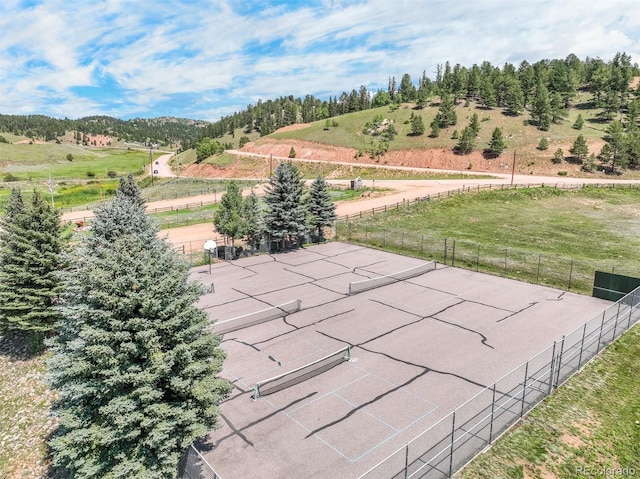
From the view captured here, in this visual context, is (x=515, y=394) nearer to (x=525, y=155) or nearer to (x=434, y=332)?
(x=434, y=332)

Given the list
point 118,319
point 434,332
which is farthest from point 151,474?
point 434,332

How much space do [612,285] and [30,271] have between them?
33.0 metres

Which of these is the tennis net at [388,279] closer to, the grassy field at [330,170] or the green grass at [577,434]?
the green grass at [577,434]

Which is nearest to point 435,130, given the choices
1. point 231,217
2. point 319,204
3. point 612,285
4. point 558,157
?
point 558,157

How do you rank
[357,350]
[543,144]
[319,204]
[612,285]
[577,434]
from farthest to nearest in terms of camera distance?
1. [543,144]
2. [319,204]
3. [612,285]
4. [357,350]
5. [577,434]

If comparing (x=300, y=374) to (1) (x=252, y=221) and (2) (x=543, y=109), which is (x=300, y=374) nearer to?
(1) (x=252, y=221)

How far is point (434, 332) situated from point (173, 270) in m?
14.7

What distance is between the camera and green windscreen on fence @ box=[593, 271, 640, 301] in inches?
979

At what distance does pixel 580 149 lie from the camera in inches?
3095

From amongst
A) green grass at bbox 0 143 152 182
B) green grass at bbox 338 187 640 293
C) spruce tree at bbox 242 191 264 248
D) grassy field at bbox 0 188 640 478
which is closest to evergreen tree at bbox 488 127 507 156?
green grass at bbox 338 187 640 293

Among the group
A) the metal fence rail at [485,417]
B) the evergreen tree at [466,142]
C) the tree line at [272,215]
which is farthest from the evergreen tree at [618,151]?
the metal fence rail at [485,417]

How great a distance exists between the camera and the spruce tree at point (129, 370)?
10.4 metres

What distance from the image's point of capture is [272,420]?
49.1 feet

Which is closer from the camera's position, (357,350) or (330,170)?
(357,350)
